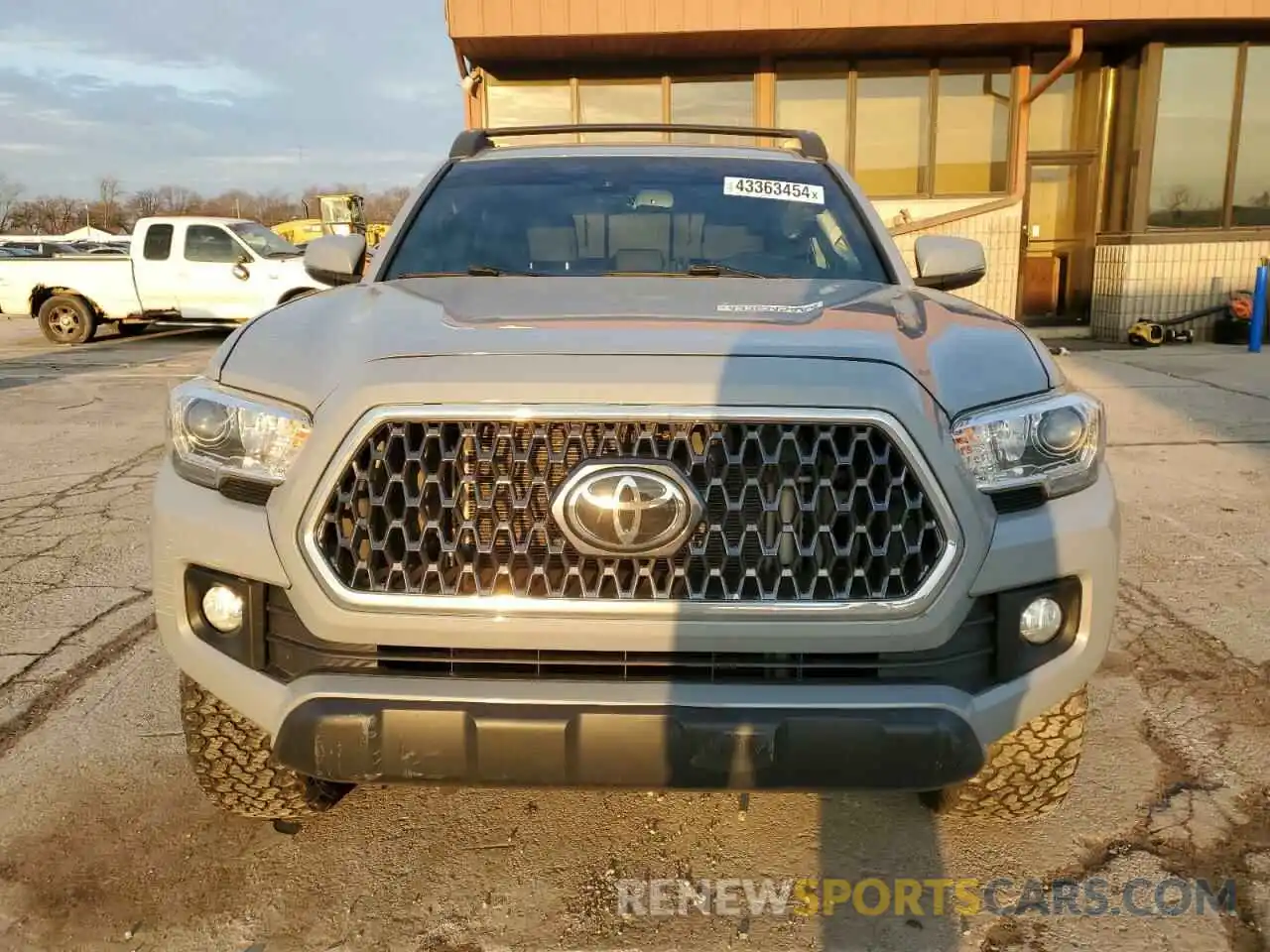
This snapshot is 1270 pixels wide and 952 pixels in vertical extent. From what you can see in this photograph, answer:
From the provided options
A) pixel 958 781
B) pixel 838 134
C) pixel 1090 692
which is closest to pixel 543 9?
pixel 838 134

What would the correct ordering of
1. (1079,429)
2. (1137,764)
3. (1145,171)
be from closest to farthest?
(1079,429), (1137,764), (1145,171)

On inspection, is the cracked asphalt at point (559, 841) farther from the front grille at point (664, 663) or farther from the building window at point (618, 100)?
the building window at point (618, 100)

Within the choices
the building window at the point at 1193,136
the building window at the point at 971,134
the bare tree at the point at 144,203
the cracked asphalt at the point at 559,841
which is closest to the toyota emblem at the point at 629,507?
the cracked asphalt at the point at 559,841

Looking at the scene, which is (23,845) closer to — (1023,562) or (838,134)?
(1023,562)

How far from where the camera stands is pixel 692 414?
1786 millimetres

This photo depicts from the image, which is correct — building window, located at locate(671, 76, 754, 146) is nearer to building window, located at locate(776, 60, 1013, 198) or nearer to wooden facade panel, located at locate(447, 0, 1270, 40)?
building window, located at locate(776, 60, 1013, 198)

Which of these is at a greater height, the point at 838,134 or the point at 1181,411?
the point at 838,134

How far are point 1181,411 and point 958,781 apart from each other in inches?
279

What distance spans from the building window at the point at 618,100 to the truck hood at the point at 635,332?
11.7 m

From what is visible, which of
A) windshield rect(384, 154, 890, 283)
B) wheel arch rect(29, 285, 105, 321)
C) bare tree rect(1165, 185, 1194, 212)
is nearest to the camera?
windshield rect(384, 154, 890, 283)

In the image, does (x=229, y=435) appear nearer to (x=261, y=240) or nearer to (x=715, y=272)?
(x=715, y=272)

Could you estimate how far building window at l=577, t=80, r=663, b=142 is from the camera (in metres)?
13.4

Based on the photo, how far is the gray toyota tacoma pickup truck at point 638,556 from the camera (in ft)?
5.89

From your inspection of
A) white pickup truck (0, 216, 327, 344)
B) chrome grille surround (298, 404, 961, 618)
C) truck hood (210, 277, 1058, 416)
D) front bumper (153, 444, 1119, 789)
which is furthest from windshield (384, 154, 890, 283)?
white pickup truck (0, 216, 327, 344)
